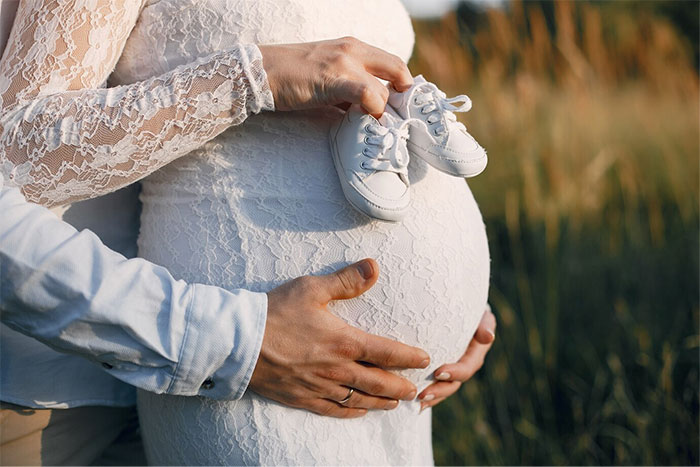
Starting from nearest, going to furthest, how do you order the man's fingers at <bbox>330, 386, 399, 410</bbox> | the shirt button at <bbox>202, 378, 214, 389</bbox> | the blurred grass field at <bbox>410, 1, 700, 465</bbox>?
the shirt button at <bbox>202, 378, 214, 389</bbox>
the man's fingers at <bbox>330, 386, 399, 410</bbox>
the blurred grass field at <bbox>410, 1, 700, 465</bbox>

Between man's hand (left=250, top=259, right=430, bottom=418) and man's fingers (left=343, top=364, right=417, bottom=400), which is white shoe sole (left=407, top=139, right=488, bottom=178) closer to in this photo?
man's hand (left=250, top=259, right=430, bottom=418)

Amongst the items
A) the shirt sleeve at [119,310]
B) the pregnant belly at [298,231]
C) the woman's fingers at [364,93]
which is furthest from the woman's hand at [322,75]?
the shirt sleeve at [119,310]

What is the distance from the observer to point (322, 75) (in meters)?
1.36

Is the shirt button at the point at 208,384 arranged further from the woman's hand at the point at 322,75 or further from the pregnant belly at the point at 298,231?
the woman's hand at the point at 322,75

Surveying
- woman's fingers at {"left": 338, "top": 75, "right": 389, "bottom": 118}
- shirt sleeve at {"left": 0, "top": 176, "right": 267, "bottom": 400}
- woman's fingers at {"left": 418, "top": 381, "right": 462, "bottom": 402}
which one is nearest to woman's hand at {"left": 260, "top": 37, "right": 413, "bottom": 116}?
woman's fingers at {"left": 338, "top": 75, "right": 389, "bottom": 118}

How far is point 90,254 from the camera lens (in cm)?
121

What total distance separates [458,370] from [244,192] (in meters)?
0.66

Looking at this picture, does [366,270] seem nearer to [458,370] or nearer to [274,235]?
[274,235]

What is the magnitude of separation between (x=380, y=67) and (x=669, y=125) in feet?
11.2

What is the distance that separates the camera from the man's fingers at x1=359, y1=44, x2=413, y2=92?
144 centimetres

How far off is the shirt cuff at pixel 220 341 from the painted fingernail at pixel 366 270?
0.20 meters

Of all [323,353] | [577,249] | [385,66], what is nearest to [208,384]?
[323,353]

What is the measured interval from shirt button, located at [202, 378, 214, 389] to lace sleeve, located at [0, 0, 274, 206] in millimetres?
426

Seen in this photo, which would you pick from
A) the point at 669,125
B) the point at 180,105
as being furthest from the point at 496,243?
the point at 180,105
